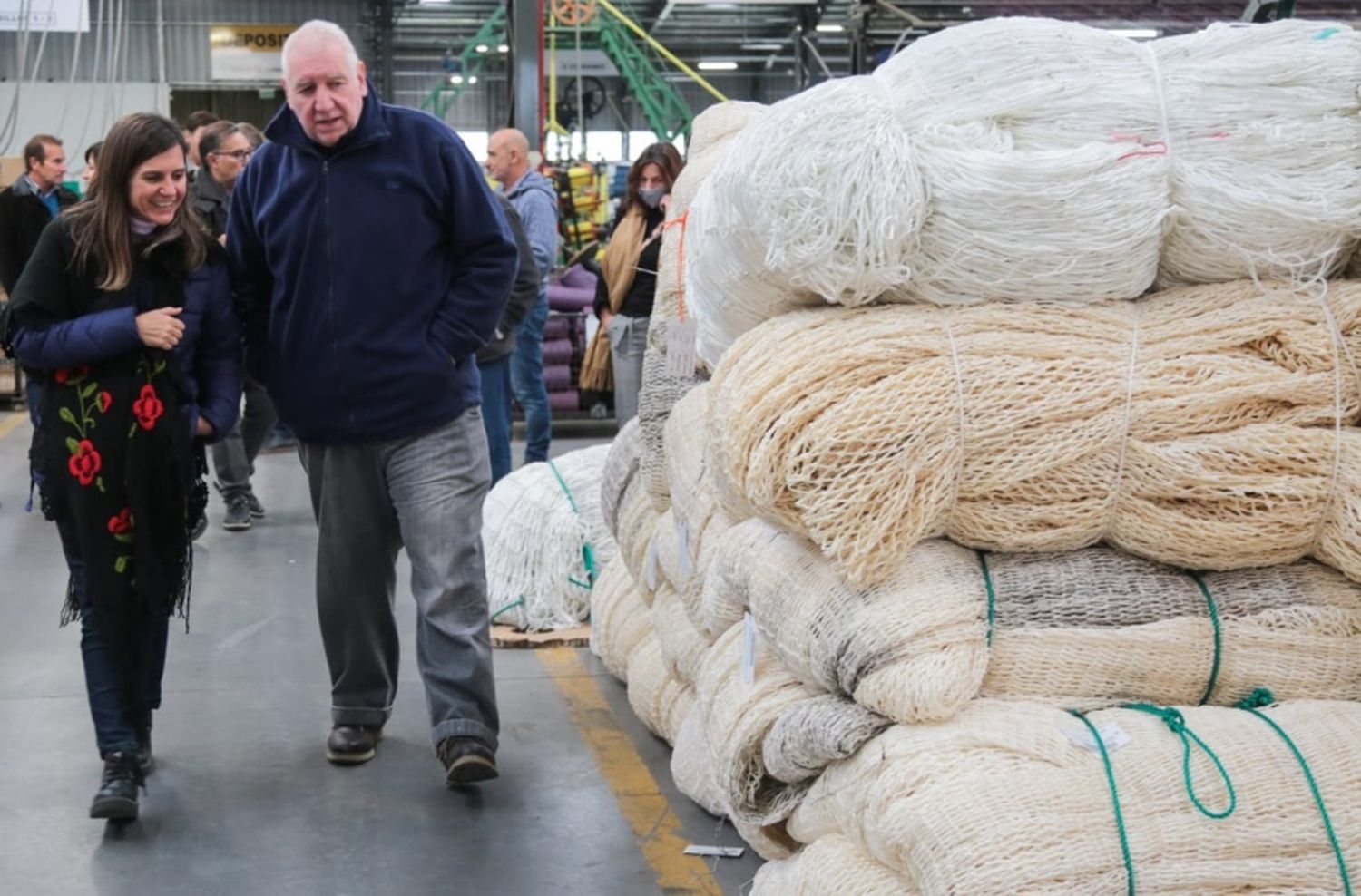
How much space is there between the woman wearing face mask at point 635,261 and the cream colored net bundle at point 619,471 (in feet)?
7.72

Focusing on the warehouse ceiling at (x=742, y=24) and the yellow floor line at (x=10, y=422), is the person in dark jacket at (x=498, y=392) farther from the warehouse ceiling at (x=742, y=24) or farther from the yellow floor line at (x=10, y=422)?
the yellow floor line at (x=10, y=422)

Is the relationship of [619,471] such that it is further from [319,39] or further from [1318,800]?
[1318,800]

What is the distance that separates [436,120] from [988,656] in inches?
98.8

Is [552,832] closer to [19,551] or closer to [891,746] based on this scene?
[891,746]

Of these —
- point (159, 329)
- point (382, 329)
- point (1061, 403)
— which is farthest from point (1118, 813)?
point (159, 329)

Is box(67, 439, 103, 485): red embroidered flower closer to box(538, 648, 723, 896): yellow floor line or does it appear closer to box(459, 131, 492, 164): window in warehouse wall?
box(538, 648, 723, 896): yellow floor line

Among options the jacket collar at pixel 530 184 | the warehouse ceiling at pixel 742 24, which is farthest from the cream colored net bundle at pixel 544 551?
the warehouse ceiling at pixel 742 24

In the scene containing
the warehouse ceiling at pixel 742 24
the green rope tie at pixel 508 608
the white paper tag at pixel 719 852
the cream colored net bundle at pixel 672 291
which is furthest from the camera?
the warehouse ceiling at pixel 742 24

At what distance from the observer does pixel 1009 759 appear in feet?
8.20

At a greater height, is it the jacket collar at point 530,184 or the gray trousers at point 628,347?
the jacket collar at point 530,184

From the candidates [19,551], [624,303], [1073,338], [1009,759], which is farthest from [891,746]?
[19,551]

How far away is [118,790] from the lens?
433 cm

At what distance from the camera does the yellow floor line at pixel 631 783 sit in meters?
4.02

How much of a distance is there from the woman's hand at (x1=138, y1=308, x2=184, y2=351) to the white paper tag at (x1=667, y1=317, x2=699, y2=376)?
140 centimetres
